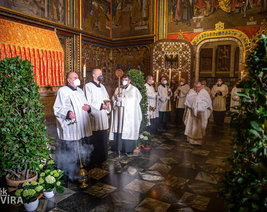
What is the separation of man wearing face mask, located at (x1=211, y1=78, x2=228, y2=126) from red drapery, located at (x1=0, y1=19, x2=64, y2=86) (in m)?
7.55

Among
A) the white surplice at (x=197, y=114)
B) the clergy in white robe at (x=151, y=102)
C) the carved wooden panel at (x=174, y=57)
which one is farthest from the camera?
the carved wooden panel at (x=174, y=57)

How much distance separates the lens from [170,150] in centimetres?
642

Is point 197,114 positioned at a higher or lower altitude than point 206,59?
lower

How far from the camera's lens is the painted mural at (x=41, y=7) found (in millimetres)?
8078

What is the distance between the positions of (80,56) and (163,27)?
483cm

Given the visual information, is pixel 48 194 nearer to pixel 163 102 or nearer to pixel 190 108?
pixel 190 108

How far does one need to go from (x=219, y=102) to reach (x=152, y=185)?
7.68 metres

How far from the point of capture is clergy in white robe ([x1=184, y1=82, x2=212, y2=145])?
6.86 meters

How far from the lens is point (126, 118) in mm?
5727

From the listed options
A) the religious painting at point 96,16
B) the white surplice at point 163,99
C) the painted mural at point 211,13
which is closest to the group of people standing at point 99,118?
the white surplice at point 163,99

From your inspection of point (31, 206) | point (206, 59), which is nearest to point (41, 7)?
point (31, 206)

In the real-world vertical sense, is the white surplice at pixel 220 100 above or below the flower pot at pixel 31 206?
above

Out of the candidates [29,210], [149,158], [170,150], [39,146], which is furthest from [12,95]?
[170,150]

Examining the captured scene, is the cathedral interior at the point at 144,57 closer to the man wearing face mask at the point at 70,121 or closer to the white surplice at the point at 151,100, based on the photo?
the man wearing face mask at the point at 70,121
